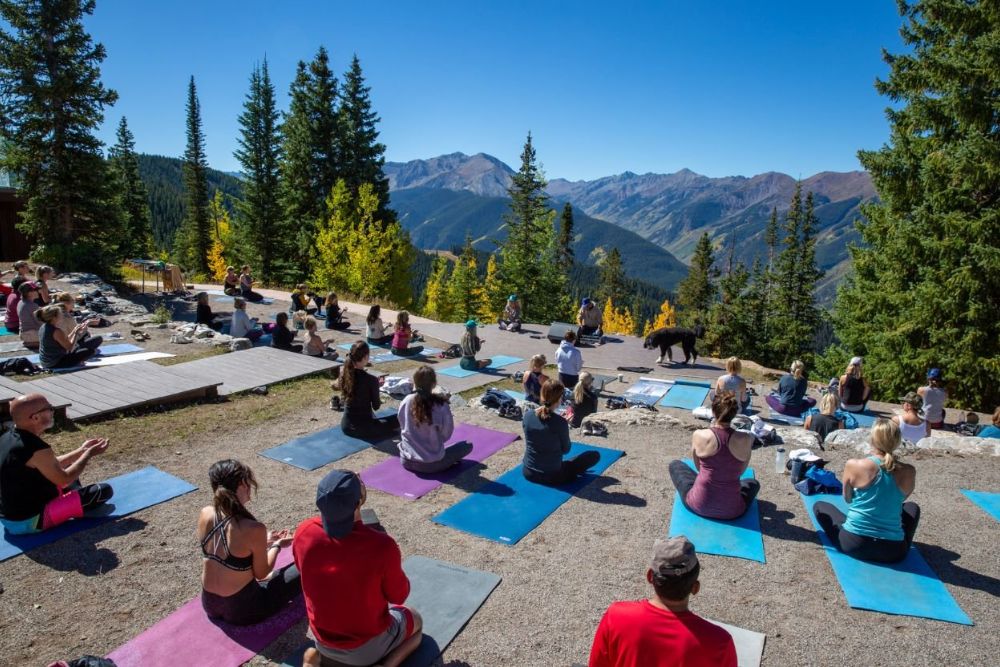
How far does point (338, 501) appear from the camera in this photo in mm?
3301

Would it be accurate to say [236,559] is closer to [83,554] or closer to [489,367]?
[83,554]

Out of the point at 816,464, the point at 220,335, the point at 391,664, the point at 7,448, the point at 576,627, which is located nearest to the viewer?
the point at 391,664

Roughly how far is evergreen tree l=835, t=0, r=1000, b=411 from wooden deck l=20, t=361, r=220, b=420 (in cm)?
2014

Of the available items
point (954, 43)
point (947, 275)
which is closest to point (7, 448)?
point (947, 275)

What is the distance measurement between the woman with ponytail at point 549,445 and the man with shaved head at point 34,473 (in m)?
4.75

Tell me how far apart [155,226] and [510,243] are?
10883 centimetres

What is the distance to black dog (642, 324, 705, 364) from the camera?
18062 millimetres

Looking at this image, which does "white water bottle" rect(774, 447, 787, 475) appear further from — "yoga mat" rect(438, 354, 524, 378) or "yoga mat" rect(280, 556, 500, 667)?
"yoga mat" rect(438, 354, 524, 378)

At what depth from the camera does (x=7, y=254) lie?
27531 millimetres

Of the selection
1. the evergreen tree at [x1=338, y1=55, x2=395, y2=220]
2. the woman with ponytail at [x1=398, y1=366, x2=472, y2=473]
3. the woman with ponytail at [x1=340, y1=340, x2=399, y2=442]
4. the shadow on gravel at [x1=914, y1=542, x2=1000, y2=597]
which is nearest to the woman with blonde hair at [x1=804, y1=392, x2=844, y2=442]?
the shadow on gravel at [x1=914, y1=542, x2=1000, y2=597]

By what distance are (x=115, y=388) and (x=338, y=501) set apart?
8.54 meters

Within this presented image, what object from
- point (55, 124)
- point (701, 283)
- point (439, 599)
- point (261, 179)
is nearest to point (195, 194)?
point (261, 179)

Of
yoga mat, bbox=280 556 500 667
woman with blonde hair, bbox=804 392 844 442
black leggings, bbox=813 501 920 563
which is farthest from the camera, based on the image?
woman with blonde hair, bbox=804 392 844 442

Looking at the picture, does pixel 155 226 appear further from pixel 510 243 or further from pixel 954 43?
pixel 954 43
